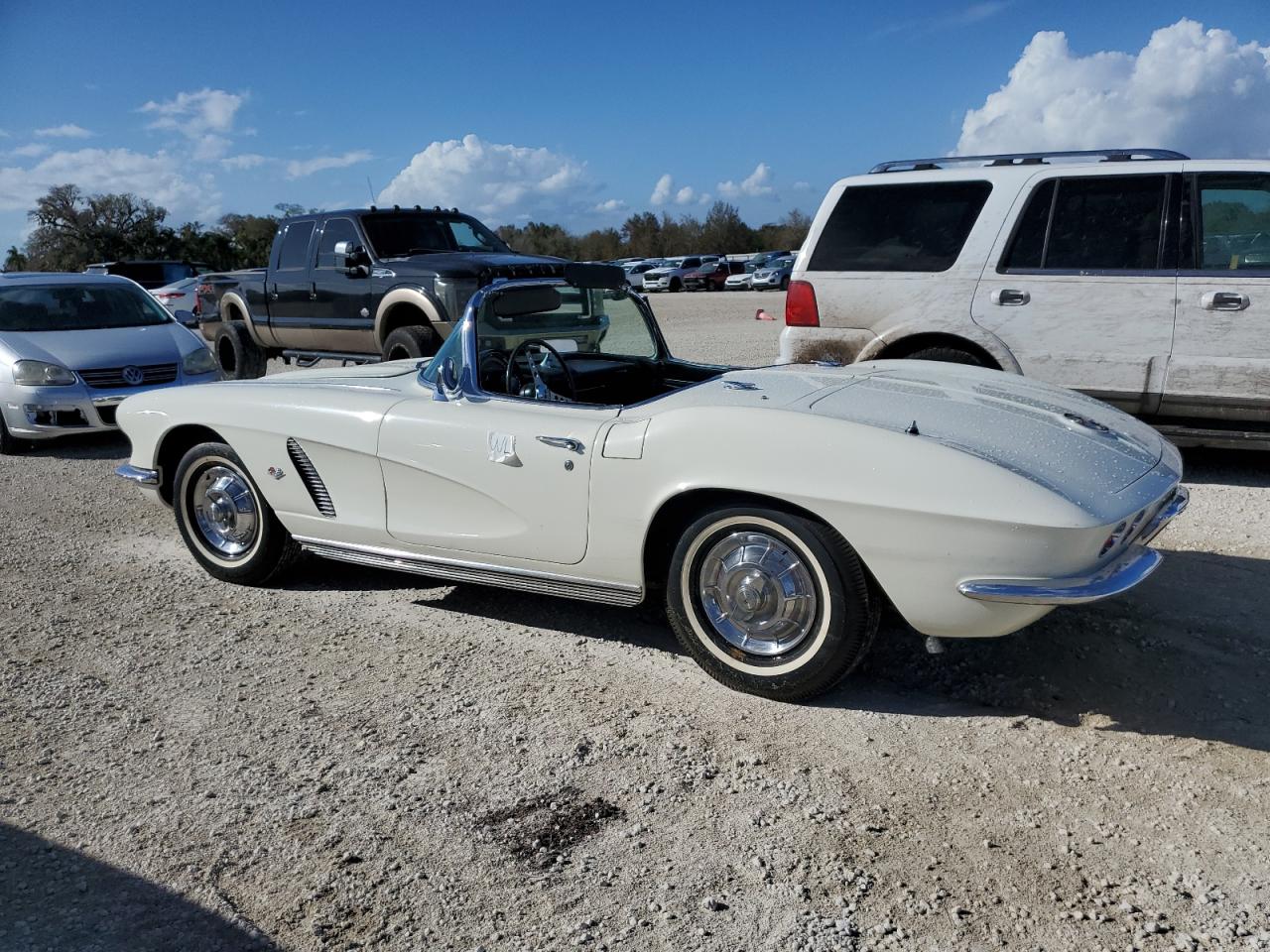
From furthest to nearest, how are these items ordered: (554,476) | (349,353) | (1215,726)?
(349,353), (554,476), (1215,726)

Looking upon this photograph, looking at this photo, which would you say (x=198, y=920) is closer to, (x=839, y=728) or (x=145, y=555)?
(x=839, y=728)

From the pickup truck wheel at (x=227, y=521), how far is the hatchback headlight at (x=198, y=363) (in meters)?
4.58

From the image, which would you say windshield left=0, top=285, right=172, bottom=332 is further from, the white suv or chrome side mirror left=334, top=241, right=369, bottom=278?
the white suv

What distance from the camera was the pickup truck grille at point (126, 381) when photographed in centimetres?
876

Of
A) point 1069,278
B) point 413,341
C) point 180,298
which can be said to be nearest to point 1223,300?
point 1069,278

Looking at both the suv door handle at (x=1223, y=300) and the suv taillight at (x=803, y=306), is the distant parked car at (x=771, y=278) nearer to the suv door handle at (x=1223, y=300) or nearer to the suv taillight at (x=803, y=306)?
the suv taillight at (x=803, y=306)

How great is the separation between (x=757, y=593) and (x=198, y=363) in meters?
7.42

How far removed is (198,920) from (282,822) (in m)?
0.44

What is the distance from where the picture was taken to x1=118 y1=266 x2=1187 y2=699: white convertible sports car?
3199 mm

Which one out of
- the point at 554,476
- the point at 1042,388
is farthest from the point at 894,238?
the point at 554,476

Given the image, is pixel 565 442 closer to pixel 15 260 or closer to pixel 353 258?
pixel 353 258

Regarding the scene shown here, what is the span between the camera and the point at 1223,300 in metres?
6.06

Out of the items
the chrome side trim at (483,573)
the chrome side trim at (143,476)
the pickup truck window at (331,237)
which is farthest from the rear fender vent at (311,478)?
the pickup truck window at (331,237)

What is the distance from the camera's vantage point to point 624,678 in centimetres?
390
